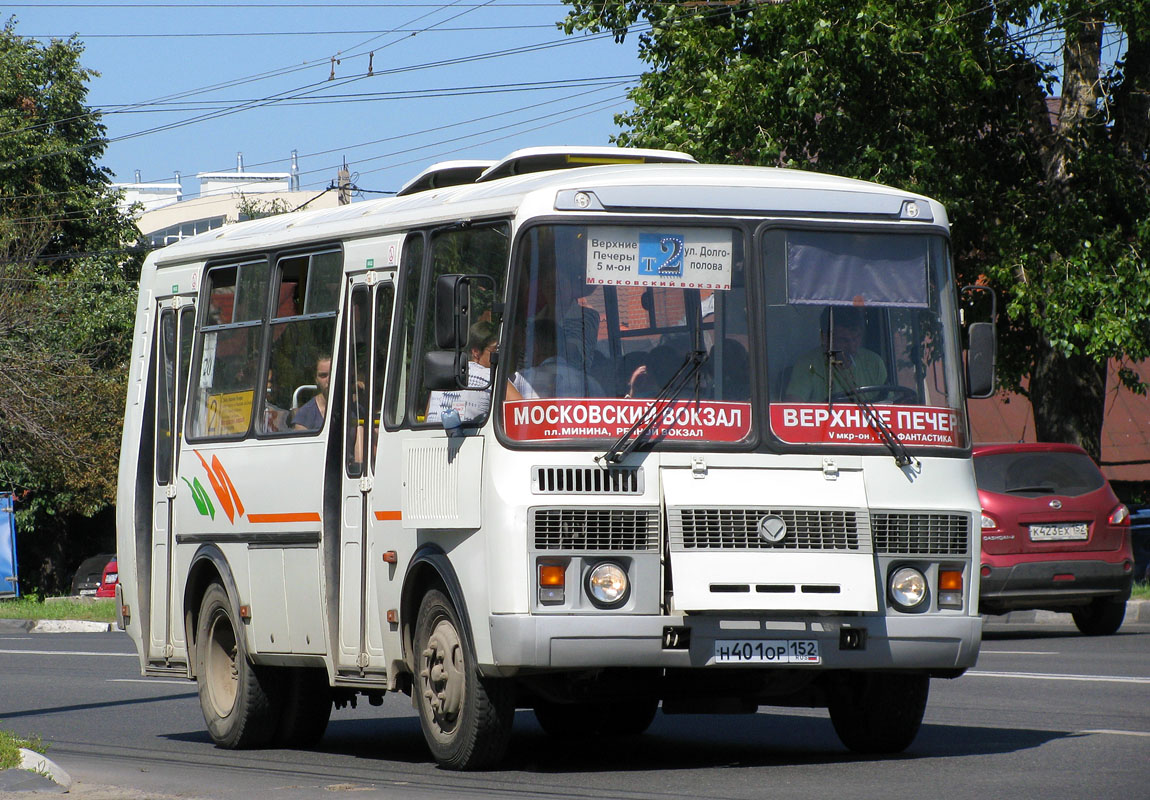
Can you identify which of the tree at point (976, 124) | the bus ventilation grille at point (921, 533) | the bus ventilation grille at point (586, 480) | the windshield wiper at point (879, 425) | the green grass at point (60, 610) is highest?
the tree at point (976, 124)

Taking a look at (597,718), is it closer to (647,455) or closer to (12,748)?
(647,455)

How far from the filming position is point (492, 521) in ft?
27.2

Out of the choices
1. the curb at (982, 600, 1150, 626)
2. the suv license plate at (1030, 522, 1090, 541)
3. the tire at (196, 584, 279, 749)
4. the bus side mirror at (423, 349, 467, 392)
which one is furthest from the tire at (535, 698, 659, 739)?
the curb at (982, 600, 1150, 626)

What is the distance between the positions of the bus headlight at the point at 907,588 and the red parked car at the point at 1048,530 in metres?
8.64

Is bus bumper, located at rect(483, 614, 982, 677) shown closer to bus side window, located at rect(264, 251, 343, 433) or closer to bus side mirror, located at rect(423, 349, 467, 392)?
bus side mirror, located at rect(423, 349, 467, 392)

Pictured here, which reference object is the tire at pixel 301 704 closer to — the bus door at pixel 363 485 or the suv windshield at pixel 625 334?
the bus door at pixel 363 485

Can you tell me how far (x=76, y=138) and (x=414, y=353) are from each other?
39.6 meters

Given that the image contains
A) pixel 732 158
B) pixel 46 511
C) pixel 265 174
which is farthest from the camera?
pixel 265 174

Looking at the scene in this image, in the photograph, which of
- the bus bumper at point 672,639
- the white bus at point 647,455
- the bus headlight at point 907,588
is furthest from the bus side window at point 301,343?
the bus headlight at point 907,588

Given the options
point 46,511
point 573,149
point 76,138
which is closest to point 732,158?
point 573,149

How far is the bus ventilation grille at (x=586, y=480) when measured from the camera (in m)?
8.29

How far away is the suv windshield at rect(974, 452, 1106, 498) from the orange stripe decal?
8786 mm

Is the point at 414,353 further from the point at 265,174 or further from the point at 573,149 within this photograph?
the point at 265,174

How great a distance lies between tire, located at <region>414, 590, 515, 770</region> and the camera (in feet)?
27.9
